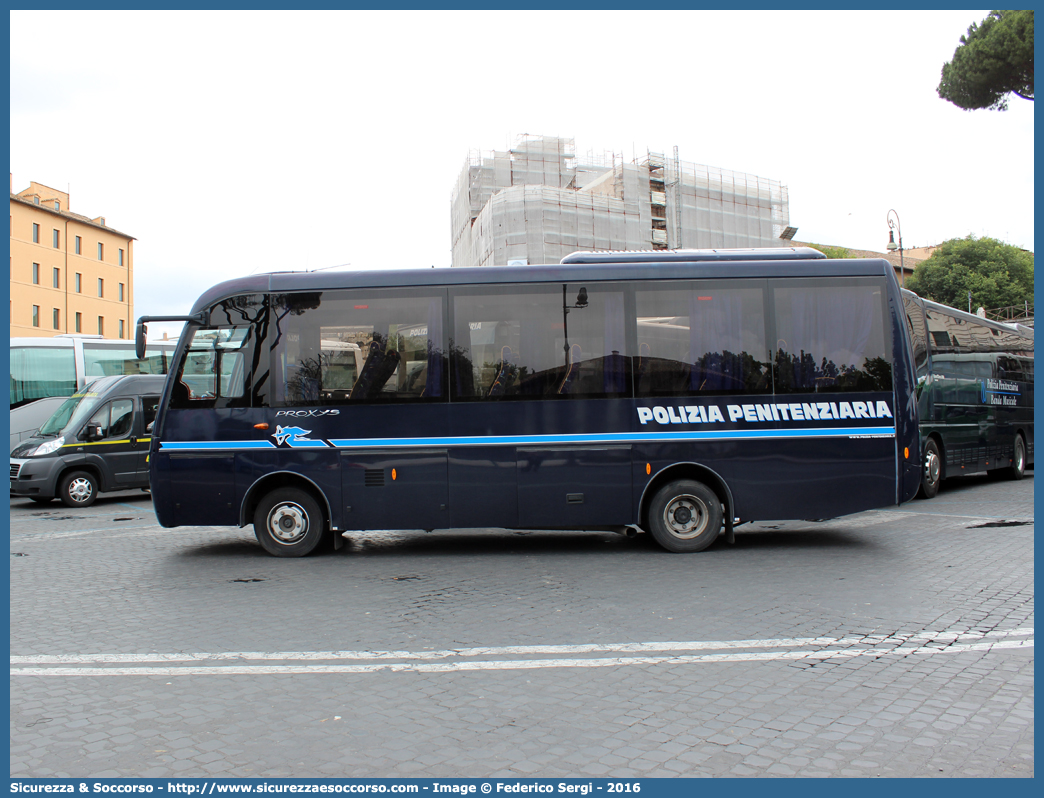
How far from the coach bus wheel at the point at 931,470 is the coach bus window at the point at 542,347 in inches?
331

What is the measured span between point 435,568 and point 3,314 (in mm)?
5532

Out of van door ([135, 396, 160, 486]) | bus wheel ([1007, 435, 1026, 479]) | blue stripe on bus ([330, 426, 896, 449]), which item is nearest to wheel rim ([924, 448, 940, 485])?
bus wheel ([1007, 435, 1026, 479])

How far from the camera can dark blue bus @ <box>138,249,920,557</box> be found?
9.56m

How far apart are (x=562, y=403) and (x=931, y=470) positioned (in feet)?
30.4

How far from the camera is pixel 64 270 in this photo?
6912 centimetres

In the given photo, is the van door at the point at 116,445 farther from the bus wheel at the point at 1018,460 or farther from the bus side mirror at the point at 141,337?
the bus wheel at the point at 1018,460

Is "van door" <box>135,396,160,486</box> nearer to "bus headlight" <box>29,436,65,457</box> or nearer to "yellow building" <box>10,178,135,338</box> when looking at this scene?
"bus headlight" <box>29,436,65,457</box>

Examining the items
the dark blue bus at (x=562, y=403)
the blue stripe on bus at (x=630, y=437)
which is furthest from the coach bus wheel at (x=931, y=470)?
the blue stripe on bus at (x=630, y=437)

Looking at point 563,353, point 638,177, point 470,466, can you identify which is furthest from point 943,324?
point 638,177

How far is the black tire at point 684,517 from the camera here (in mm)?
9586

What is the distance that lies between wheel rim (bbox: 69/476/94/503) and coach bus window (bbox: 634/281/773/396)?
39.9ft

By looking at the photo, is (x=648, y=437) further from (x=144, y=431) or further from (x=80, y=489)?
(x=80, y=489)

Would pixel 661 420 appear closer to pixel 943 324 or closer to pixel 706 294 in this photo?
pixel 706 294

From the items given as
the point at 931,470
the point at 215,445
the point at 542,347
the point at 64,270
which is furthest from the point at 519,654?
the point at 64,270
